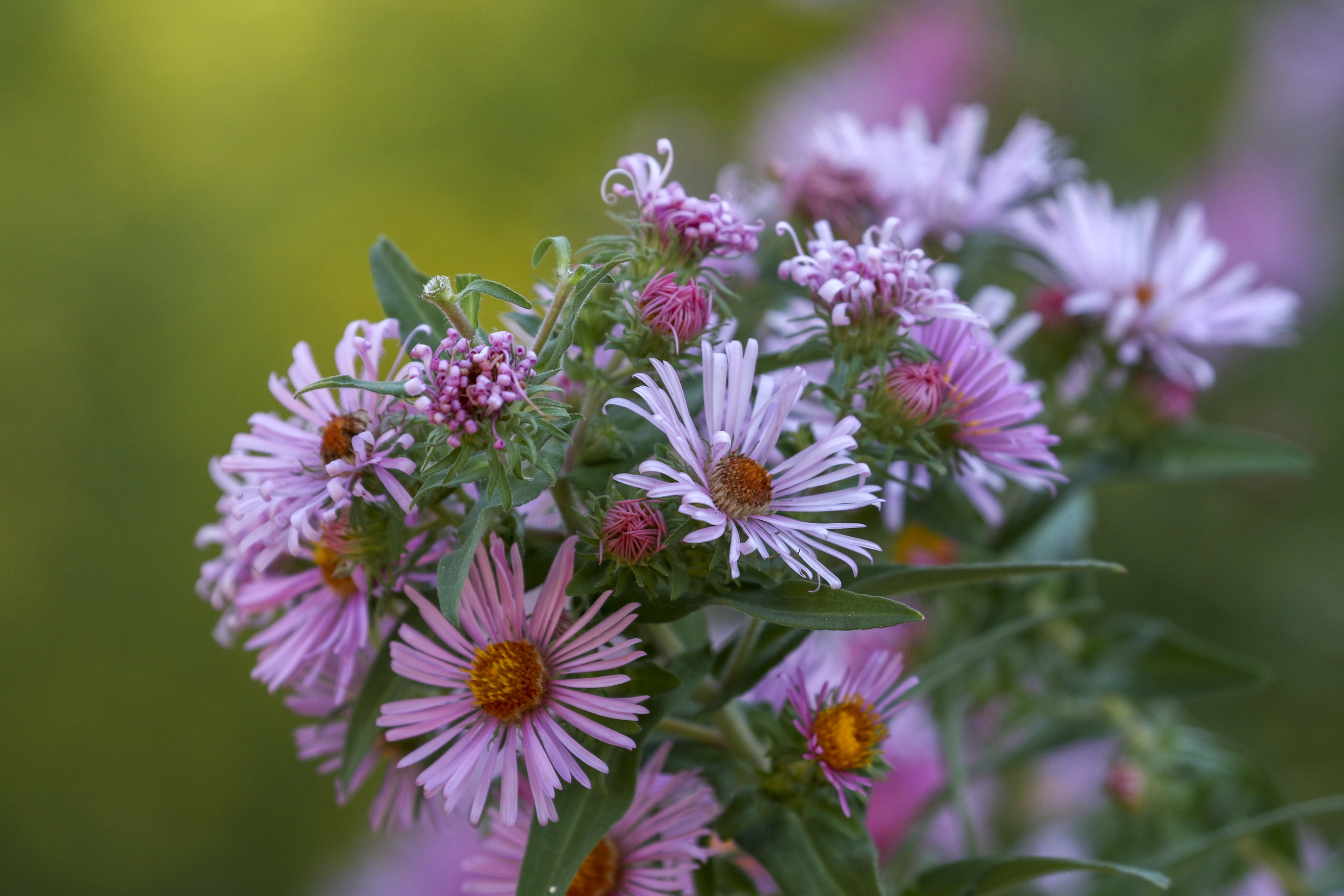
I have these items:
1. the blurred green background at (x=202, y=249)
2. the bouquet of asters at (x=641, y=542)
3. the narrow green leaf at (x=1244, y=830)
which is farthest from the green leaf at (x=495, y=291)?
the blurred green background at (x=202, y=249)

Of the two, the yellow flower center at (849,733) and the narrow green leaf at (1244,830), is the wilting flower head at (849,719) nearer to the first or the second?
the yellow flower center at (849,733)

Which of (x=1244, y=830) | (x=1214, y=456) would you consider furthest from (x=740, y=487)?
(x=1214, y=456)

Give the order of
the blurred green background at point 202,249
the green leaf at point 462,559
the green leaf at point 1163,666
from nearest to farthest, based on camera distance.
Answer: the green leaf at point 462,559 → the green leaf at point 1163,666 → the blurred green background at point 202,249

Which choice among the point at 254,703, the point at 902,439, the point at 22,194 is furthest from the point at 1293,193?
the point at 22,194

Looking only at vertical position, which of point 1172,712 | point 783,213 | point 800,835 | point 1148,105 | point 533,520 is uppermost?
point 1148,105

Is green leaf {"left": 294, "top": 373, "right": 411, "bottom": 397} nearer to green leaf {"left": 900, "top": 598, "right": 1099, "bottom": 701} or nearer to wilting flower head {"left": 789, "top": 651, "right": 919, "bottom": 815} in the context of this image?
wilting flower head {"left": 789, "top": 651, "right": 919, "bottom": 815}

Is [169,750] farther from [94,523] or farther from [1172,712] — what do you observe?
[1172,712]

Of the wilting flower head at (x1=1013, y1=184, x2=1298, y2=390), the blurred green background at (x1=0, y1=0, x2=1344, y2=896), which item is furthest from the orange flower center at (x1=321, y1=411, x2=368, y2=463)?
the blurred green background at (x1=0, y1=0, x2=1344, y2=896)
